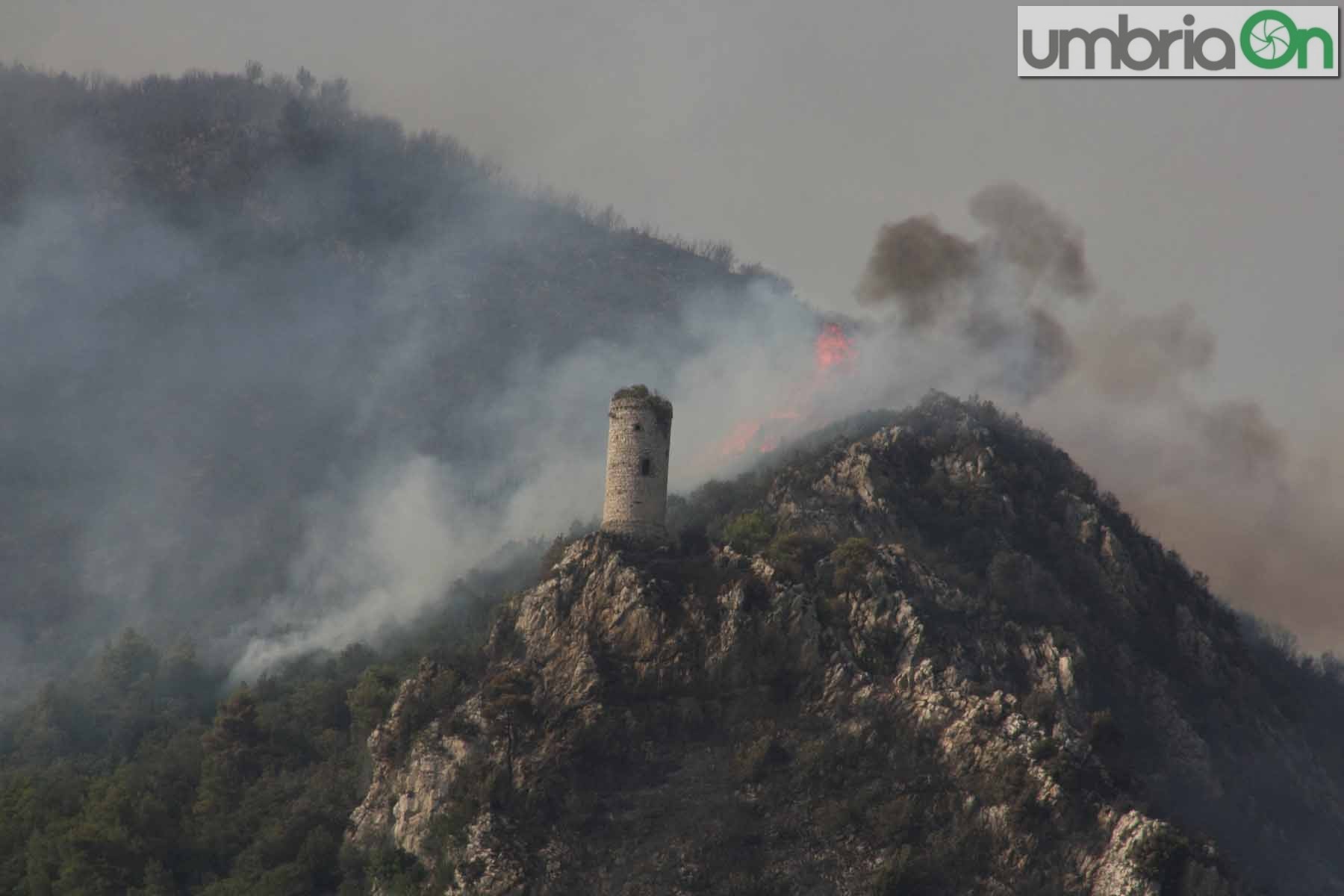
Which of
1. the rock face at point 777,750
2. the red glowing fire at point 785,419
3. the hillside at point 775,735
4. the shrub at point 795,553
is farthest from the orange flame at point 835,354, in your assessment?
the shrub at point 795,553

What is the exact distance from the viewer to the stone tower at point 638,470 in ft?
399

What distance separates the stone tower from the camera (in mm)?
121688

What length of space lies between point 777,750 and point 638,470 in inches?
861

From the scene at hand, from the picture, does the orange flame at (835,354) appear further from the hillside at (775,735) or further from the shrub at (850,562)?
the shrub at (850,562)

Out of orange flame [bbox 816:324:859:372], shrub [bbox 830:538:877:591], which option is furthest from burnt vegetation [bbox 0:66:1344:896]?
orange flame [bbox 816:324:859:372]

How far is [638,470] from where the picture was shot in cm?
12206

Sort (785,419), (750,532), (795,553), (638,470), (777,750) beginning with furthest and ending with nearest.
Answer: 1. (785,419)
2. (750,532)
3. (795,553)
4. (638,470)
5. (777,750)

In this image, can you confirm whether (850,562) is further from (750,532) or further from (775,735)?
(750,532)

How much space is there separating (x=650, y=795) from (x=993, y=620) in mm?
33713

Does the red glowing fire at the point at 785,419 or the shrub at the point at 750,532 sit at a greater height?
the red glowing fire at the point at 785,419

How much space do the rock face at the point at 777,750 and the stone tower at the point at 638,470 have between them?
6.98 ft

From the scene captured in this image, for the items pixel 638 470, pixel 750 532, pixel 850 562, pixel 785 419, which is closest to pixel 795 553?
pixel 850 562

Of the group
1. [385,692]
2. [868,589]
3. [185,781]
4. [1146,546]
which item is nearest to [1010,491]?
[1146,546]

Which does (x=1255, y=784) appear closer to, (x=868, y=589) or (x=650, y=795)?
(x=868, y=589)
